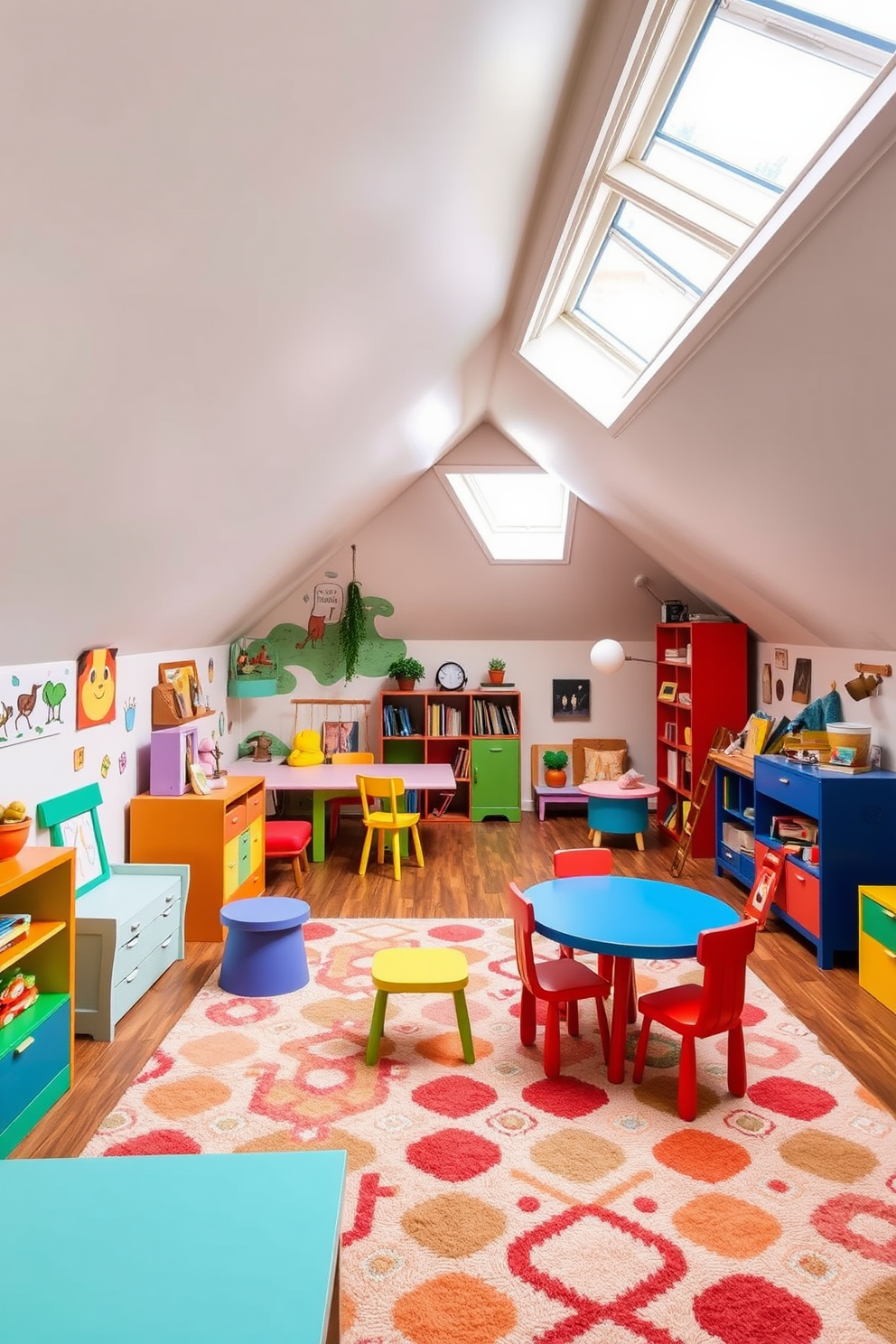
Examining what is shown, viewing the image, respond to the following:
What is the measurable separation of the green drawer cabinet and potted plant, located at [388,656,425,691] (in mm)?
788

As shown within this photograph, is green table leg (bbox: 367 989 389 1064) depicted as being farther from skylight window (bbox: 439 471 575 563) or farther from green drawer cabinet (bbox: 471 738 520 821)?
skylight window (bbox: 439 471 575 563)

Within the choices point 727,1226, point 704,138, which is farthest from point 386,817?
point 704,138

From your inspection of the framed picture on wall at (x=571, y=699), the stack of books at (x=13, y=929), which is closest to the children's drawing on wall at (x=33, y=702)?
the stack of books at (x=13, y=929)

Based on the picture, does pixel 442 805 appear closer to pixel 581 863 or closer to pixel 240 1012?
pixel 581 863

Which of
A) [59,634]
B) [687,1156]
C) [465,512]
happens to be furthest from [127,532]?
[465,512]

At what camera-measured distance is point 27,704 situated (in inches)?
140

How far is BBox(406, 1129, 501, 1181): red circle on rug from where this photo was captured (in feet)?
8.57

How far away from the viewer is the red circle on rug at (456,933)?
4.68 metres

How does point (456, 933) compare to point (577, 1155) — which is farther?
point (456, 933)

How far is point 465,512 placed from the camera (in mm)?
7152

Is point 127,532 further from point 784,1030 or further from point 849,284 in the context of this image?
point 784,1030

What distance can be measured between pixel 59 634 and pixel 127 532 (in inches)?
29.5

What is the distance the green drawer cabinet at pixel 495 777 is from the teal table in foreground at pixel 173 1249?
616cm

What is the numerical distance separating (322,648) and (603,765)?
283 centimetres
